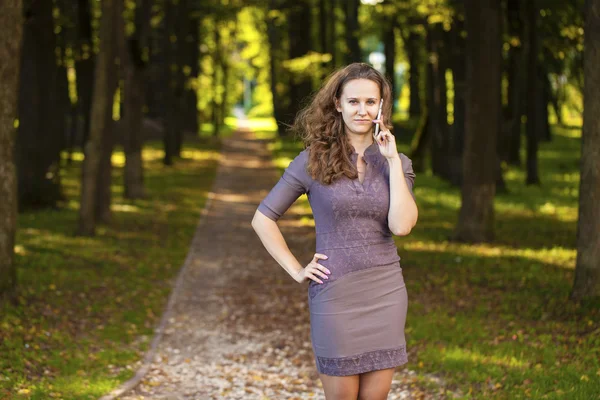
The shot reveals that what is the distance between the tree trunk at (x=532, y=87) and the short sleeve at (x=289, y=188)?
1992 centimetres

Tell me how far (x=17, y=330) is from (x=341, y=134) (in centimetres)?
592

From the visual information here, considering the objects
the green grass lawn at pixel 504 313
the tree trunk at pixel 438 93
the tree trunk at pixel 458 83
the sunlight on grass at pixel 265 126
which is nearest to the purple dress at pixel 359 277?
the green grass lawn at pixel 504 313

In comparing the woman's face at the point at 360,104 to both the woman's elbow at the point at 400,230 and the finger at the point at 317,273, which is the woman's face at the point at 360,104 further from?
the finger at the point at 317,273

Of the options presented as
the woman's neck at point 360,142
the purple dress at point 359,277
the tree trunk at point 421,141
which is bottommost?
the tree trunk at point 421,141

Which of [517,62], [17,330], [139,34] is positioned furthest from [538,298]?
[517,62]

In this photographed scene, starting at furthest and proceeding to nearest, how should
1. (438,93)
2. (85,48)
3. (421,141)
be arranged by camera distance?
(421,141), (438,93), (85,48)

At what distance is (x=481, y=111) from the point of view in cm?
1606

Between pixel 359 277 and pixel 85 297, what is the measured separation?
801cm

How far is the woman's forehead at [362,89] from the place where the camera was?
15.0 ft

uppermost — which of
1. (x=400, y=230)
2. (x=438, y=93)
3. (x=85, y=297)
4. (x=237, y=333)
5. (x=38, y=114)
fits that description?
(x=438, y=93)

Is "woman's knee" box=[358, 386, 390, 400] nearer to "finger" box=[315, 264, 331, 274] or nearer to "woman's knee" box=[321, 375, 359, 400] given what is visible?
"woman's knee" box=[321, 375, 359, 400]

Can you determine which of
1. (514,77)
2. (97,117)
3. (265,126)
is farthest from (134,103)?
(265,126)

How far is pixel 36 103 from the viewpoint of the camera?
20703 mm

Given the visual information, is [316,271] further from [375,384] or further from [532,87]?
[532,87]
